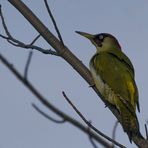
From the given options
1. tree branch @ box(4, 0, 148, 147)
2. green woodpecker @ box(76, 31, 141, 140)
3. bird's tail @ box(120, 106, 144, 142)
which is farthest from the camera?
green woodpecker @ box(76, 31, 141, 140)

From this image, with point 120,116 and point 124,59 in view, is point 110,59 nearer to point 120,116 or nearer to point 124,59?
point 124,59

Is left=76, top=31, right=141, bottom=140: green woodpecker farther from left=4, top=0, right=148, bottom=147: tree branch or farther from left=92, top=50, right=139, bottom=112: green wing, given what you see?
left=4, top=0, right=148, bottom=147: tree branch

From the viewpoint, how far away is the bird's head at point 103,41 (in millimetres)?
8828

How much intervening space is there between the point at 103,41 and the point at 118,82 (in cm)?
185

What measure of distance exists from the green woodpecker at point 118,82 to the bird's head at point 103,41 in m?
0.18

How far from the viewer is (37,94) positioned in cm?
189

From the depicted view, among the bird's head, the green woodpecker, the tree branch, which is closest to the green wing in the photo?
the green woodpecker

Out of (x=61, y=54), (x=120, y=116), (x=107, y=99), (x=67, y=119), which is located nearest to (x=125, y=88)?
(x=107, y=99)

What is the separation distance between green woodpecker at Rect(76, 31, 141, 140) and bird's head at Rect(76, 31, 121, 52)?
18 cm

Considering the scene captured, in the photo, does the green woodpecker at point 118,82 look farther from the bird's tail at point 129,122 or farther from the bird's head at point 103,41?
the bird's head at point 103,41

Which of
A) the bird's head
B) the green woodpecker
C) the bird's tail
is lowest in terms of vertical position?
the bird's tail

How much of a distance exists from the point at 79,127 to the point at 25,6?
4.06m

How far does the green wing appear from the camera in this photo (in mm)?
6917

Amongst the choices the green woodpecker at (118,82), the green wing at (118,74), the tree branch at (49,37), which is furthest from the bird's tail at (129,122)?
the tree branch at (49,37)
